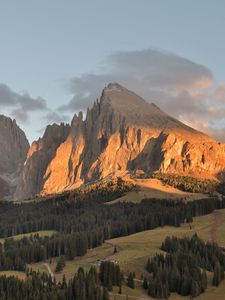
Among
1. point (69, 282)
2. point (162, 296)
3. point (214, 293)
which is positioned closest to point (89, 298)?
point (69, 282)

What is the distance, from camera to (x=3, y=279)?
18238 centimetres

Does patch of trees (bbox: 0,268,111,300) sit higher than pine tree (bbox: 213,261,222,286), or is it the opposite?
pine tree (bbox: 213,261,222,286)

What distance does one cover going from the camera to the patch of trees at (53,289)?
166 m

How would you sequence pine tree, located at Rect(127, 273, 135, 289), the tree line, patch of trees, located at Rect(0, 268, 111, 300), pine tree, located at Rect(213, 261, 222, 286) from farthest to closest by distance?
pine tree, located at Rect(213, 261, 222, 286), pine tree, located at Rect(127, 273, 135, 289), the tree line, patch of trees, located at Rect(0, 268, 111, 300)

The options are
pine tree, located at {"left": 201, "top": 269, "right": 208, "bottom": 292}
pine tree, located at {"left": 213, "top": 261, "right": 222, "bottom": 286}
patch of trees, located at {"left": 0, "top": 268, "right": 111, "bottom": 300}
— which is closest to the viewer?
patch of trees, located at {"left": 0, "top": 268, "right": 111, "bottom": 300}

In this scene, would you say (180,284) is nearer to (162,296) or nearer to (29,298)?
(162,296)

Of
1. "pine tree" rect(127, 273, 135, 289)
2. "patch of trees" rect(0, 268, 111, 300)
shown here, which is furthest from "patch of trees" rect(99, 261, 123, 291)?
"pine tree" rect(127, 273, 135, 289)

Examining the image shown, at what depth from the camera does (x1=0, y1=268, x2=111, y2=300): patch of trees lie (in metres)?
166

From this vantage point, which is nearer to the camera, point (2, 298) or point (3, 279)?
point (2, 298)

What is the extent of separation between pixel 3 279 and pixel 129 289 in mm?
38354

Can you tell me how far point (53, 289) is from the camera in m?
172

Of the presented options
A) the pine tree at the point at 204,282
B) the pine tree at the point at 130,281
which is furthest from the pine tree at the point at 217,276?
the pine tree at the point at 130,281

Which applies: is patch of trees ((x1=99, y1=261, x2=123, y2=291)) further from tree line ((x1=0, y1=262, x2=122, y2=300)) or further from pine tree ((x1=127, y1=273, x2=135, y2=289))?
pine tree ((x1=127, y1=273, x2=135, y2=289))

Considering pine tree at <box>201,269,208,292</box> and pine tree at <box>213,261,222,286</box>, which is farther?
pine tree at <box>213,261,222,286</box>
